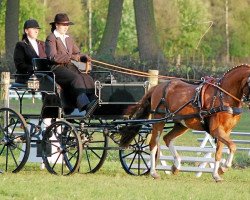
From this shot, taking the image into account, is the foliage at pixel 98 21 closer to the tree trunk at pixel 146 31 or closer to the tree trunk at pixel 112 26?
the tree trunk at pixel 112 26

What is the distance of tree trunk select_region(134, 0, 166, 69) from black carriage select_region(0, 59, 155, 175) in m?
21.4

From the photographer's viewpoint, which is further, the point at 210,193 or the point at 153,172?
the point at 153,172

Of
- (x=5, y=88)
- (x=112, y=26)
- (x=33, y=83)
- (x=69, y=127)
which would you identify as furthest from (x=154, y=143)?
(x=112, y=26)

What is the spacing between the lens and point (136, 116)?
16266mm

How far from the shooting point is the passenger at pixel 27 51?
16.5m

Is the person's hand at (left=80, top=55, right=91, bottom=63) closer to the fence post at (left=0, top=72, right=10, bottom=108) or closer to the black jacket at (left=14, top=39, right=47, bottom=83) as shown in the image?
the black jacket at (left=14, top=39, right=47, bottom=83)

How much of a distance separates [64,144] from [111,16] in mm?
25344

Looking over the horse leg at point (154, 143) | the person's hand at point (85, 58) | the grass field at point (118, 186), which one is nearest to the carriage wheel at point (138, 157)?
the grass field at point (118, 186)

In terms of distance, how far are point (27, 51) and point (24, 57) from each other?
0.37 feet

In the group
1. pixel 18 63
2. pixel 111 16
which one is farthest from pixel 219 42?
pixel 18 63

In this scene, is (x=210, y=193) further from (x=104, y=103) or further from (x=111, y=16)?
(x=111, y=16)

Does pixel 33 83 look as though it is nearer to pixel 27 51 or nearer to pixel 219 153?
pixel 27 51

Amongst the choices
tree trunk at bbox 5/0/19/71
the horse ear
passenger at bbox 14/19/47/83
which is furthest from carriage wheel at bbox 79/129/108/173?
tree trunk at bbox 5/0/19/71

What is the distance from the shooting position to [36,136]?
1638 cm
